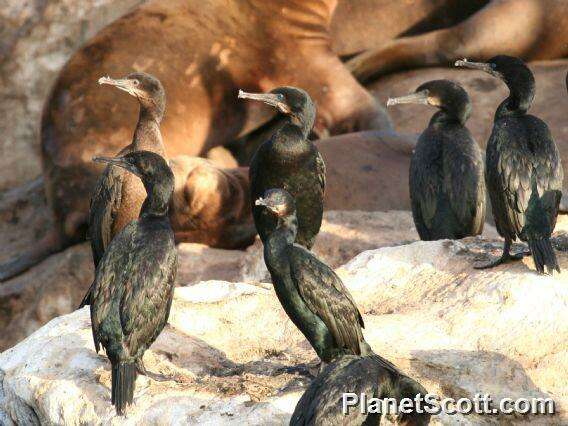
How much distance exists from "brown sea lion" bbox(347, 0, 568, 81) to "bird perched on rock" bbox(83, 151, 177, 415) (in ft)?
21.7

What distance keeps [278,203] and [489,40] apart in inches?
265

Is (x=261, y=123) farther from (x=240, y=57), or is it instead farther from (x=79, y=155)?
(x=79, y=155)

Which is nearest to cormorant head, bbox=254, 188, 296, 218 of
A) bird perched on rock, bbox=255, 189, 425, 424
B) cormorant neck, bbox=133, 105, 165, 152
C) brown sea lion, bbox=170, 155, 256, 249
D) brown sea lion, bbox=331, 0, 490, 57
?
bird perched on rock, bbox=255, 189, 425, 424

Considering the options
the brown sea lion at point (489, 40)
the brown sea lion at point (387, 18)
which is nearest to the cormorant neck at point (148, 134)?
the brown sea lion at point (489, 40)

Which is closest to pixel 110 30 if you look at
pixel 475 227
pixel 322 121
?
pixel 322 121

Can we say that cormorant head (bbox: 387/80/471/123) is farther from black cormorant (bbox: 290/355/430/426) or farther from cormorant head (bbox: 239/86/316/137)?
black cormorant (bbox: 290/355/430/426)

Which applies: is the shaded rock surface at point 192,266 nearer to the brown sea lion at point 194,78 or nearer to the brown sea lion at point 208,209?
the brown sea lion at point 208,209

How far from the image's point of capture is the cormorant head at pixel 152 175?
19.7 ft

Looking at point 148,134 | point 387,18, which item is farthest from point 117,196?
point 387,18

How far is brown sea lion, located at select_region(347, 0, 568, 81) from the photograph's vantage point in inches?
477

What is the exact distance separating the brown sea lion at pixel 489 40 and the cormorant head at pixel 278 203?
655 cm

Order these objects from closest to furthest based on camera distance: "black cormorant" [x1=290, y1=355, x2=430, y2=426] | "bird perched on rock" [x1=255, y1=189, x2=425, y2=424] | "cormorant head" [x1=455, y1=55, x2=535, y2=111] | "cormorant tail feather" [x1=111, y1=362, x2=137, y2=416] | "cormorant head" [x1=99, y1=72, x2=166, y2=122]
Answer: "black cormorant" [x1=290, y1=355, x2=430, y2=426] → "bird perched on rock" [x1=255, y1=189, x2=425, y2=424] → "cormorant tail feather" [x1=111, y1=362, x2=137, y2=416] → "cormorant head" [x1=455, y1=55, x2=535, y2=111] → "cormorant head" [x1=99, y1=72, x2=166, y2=122]

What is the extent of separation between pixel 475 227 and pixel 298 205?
128 centimetres

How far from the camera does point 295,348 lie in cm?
623
